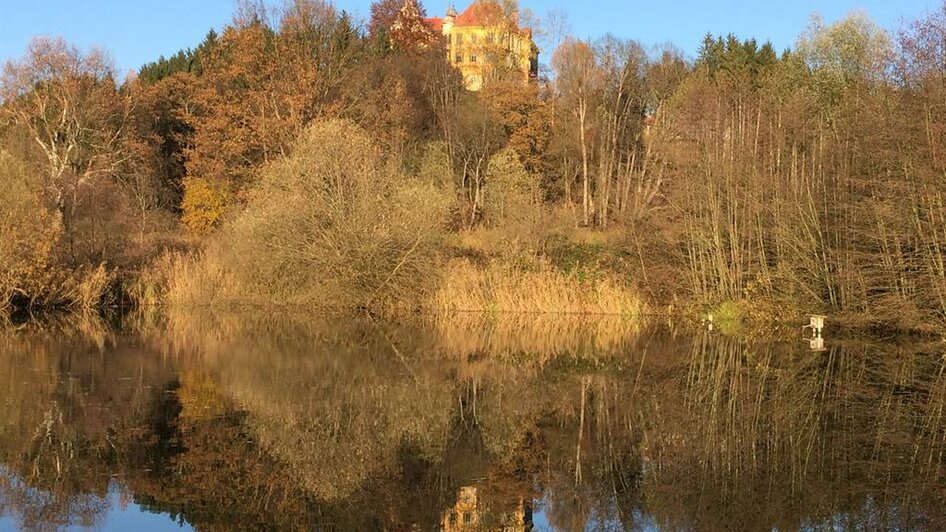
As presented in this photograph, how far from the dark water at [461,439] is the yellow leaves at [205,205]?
20541mm

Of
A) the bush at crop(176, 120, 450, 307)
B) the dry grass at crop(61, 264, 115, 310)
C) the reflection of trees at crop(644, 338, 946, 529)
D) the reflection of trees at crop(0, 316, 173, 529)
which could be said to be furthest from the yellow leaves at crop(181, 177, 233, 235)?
the reflection of trees at crop(644, 338, 946, 529)

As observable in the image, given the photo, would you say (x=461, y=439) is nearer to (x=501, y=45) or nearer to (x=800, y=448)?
(x=800, y=448)

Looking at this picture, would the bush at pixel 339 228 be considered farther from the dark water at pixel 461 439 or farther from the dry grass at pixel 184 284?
the dark water at pixel 461 439

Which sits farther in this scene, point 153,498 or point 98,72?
point 98,72

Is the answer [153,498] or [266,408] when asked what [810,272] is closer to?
[266,408]

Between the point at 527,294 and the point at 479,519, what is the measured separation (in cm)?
2076

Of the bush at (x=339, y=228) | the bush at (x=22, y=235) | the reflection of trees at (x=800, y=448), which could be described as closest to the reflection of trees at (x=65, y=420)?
the reflection of trees at (x=800, y=448)

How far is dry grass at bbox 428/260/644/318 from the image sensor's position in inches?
1119

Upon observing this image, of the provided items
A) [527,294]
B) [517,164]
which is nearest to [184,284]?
[527,294]

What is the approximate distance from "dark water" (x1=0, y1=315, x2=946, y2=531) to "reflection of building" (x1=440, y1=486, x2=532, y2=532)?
0.03 metres

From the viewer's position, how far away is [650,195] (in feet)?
127

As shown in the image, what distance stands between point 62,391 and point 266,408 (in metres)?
3.43

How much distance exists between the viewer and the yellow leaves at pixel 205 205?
129ft

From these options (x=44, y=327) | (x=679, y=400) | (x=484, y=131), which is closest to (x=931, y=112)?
(x=679, y=400)
